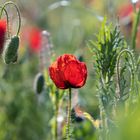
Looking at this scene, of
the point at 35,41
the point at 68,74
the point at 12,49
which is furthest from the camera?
the point at 35,41

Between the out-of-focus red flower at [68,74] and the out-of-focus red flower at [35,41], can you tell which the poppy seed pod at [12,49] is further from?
the out-of-focus red flower at [35,41]

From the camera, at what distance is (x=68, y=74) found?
6.07ft

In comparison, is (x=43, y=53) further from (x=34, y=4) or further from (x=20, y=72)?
(x=34, y=4)

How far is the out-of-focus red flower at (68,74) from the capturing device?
183 centimetres

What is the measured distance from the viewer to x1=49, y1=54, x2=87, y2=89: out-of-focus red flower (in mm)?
1825

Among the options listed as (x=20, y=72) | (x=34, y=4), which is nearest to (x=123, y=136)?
(x=20, y=72)

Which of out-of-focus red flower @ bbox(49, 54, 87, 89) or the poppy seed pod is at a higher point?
the poppy seed pod

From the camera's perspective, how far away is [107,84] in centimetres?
194

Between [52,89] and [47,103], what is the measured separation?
0.67 metres

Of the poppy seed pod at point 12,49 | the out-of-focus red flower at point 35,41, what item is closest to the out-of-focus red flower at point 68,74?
the poppy seed pod at point 12,49

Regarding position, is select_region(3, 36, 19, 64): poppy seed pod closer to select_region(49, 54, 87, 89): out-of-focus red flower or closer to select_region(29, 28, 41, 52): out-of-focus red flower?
→ select_region(49, 54, 87, 89): out-of-focus red flower

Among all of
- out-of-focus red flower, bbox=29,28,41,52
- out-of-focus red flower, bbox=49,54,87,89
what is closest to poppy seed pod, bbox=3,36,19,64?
out-of-focus red flower, bbox=49,54,87,89

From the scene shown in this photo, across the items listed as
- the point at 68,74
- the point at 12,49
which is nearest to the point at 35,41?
the point at 12,49

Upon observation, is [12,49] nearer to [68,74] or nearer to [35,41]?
[68,74]
